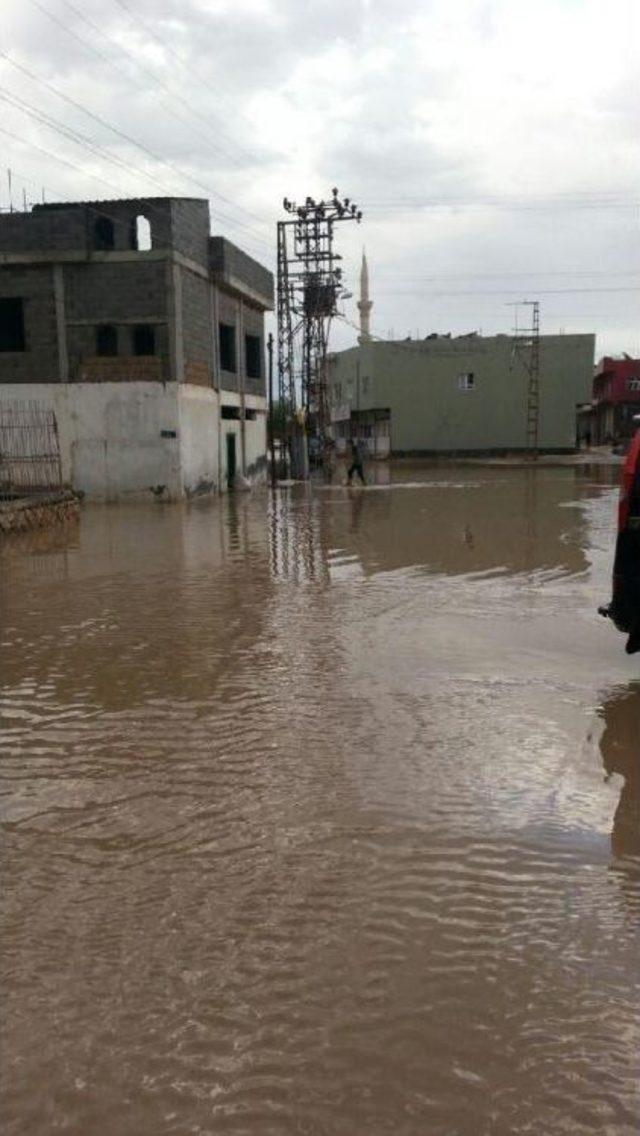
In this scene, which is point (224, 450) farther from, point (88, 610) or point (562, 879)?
point (562, 879)

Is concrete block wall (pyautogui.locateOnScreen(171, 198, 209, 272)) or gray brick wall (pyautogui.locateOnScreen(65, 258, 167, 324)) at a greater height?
concrete block wall (pyautogui.locateOnScreen(171, 198, 209, 272))

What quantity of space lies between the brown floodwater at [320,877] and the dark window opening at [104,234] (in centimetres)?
1967

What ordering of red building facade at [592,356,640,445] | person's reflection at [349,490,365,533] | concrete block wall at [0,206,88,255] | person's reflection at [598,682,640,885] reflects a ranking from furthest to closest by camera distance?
red building facade at [592,356,640,445], concrete block wall at [0,206,88,255], person's reflection at [349,490,365,533], person's reflection at [598,682,640,885]

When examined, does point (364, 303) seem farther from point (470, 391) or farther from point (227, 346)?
point (227, 346)

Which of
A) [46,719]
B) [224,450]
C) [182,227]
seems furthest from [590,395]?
[46,719]

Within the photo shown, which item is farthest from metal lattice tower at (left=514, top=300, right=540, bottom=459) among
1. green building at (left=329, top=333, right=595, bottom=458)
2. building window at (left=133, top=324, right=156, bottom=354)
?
building window at (left=133, top=324, right=156, bottom=354)

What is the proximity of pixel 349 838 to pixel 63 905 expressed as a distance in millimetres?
1299

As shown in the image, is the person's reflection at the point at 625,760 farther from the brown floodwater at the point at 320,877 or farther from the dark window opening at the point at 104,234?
the dark window opening at the point at 104,234

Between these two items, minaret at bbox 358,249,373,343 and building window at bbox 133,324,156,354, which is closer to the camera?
building window at bbox 133,324,156,354

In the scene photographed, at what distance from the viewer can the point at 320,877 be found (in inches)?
155

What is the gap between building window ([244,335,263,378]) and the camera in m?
35.3

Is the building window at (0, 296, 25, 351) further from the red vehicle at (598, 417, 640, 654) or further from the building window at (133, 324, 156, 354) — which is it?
the red vehicle at (598, 417, 640, 654)

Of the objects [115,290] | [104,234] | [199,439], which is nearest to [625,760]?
[115,290]

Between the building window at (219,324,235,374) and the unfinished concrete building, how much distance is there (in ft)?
12.5
